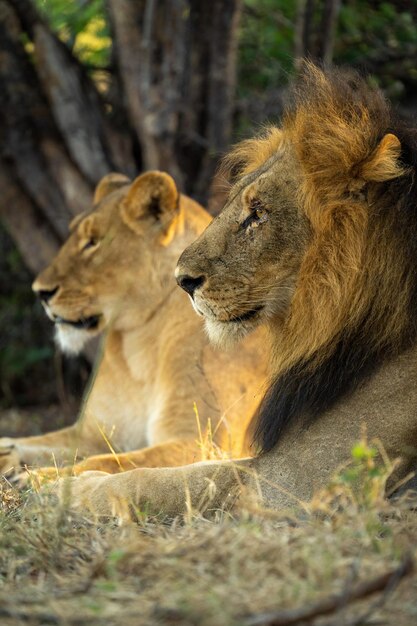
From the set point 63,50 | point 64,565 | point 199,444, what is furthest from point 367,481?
point 63,50

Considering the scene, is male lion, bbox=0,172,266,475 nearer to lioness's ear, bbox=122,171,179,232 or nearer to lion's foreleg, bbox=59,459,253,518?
lioness's ear, bbox=122,171,179,232

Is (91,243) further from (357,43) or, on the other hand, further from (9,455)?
(357,43)

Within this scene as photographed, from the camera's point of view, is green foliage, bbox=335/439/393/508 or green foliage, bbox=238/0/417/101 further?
green foliage, bbox=238/0/417/101

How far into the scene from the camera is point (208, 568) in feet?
8.32

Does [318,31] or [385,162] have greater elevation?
[385,162]

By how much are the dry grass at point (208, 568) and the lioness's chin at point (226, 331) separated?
2.70ft

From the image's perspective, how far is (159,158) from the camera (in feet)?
23.2

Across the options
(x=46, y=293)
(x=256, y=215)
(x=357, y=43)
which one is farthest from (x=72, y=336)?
(x=357, y=43)

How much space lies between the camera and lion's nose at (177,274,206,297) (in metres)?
3.82

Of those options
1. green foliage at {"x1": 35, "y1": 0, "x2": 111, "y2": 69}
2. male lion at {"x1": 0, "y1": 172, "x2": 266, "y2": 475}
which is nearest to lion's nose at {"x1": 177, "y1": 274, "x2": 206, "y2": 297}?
male lion at {"x1": 0, "y1": 172, "x2": 266, "y2": 475}

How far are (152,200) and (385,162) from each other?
2171 mm

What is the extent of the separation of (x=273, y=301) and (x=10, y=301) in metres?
5.49

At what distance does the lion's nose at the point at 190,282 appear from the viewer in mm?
3822

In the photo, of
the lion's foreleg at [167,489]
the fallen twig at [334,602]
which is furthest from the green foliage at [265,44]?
the fallen twig at [334,602]
